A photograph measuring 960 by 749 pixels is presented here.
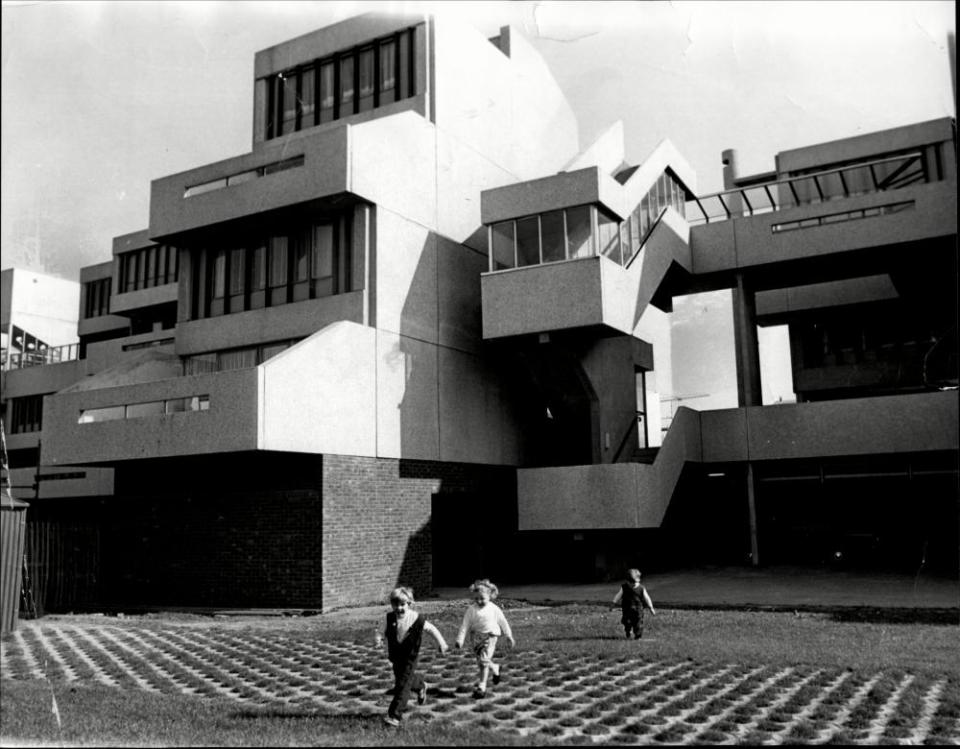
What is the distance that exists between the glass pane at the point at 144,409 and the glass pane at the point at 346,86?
12214 millimetres

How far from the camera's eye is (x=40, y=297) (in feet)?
166

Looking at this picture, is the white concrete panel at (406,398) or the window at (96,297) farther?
the window at (96,297)

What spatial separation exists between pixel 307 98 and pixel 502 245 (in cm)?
891

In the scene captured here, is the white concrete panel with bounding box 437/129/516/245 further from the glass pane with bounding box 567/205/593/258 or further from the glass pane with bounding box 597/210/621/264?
the glass pane with bounding box 597/210/621/264

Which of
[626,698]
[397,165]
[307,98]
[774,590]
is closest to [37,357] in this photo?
[307,98]

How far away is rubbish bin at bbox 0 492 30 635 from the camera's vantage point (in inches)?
619

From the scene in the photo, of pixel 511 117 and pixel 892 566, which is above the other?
pixel 511 117

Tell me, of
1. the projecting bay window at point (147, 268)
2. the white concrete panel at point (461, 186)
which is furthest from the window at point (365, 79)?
the projecting bay window at point (147, 268)

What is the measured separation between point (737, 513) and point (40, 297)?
4036cm

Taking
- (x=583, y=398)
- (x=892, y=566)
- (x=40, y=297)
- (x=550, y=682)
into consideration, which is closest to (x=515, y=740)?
(x=550, y=682)

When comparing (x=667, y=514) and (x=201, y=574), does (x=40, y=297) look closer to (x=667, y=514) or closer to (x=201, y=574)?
(x=201, y=574)

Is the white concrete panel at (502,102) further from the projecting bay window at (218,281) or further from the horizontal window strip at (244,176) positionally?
the projecting bay window at (218,281)

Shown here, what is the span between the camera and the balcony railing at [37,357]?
4712 centimetres

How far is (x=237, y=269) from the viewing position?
2434 cm
